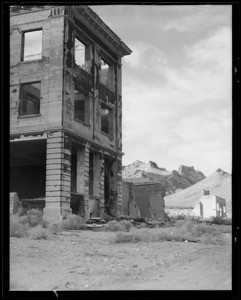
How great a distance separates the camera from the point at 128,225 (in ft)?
51.3

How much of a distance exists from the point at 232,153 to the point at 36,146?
57.7ft

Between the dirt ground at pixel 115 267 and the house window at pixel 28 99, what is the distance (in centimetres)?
1158

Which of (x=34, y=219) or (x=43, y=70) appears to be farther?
(x=43, y=70)

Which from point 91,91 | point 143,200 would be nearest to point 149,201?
point 143,200

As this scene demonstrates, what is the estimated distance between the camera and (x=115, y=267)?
620cm

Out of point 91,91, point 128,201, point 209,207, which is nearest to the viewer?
point 91,91

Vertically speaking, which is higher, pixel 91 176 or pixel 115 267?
pixel 91 176

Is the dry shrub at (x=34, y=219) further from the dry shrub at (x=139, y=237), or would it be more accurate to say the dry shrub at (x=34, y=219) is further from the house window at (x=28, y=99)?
the house window at (x=28, y=99)

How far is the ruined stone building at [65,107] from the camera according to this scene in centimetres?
1845

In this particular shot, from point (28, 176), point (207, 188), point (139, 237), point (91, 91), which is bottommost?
point (207, 188)

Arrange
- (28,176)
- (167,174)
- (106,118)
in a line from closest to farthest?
(28,176)
(106,118)
(167,174)

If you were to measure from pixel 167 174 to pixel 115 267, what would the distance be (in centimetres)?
8471

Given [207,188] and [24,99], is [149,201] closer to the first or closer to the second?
[24,99]

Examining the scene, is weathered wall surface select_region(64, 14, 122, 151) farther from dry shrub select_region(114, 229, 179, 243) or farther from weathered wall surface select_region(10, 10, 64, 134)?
dry shrub select_region(114, 229, 179, 243)
